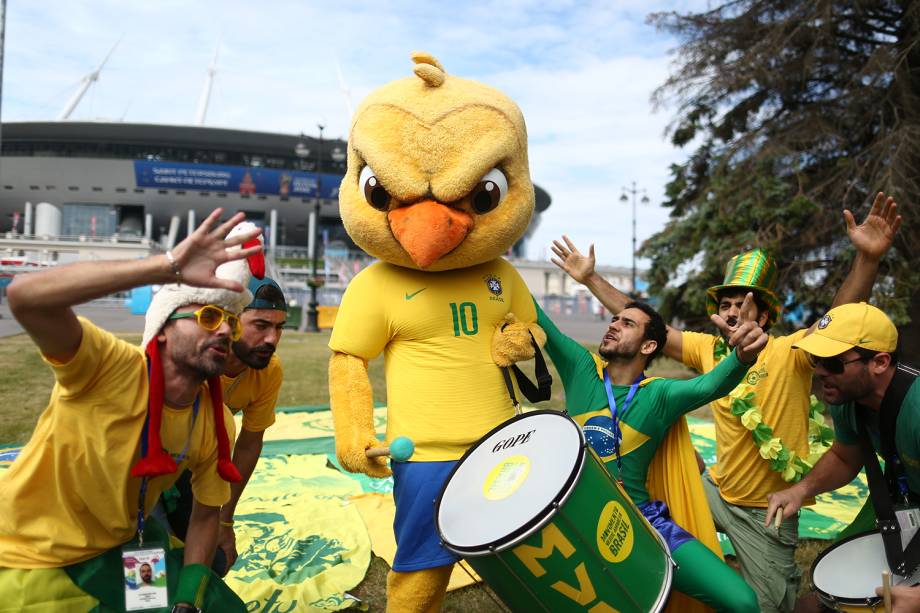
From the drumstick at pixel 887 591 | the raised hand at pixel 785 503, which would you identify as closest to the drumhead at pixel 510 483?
the drumstick at pixel 887 591

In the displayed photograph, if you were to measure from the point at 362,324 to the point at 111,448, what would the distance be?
114cm

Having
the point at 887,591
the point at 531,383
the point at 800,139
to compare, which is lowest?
the point at 887,591

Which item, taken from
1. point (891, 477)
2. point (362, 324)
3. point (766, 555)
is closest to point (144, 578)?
point (362, 324)

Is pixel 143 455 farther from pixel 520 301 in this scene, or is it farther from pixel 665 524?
pixel 665 524

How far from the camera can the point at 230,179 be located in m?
59.5

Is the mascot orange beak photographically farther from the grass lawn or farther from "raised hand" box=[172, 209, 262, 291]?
the grass lawn

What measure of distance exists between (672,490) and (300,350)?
44.3 ft

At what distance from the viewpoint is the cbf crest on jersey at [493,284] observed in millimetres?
3268

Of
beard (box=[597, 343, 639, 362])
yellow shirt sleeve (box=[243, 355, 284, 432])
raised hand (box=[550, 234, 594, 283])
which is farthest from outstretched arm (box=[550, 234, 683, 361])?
yellow shirt sleeve (box=[243, 355, 284, 432])

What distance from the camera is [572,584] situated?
7.65 ft

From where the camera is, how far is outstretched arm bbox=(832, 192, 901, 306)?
12.1 feet

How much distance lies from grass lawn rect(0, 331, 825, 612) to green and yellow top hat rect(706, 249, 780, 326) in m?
1.86

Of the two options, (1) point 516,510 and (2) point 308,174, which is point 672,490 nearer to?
(1) point 516,510

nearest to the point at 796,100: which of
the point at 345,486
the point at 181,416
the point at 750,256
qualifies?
the point at 750,256
